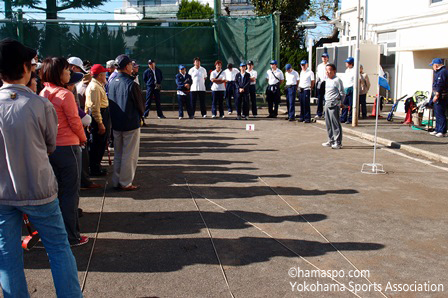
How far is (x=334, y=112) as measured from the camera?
39.9ft

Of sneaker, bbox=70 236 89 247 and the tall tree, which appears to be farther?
the tall tree

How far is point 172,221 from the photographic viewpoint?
21.4 ft

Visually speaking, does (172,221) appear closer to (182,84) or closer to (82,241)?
(82,241)

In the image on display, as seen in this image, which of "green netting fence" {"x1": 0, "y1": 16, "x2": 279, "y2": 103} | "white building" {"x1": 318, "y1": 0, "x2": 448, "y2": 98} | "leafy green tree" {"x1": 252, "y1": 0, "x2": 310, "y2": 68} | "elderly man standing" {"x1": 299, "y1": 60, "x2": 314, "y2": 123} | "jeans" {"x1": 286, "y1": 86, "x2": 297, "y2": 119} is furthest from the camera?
"leafy green tree" {"x1": 252, "y1": 0, "x2": 310, "y2": 68}

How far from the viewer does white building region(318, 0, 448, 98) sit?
1697cm

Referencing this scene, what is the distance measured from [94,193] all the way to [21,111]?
4488 mm

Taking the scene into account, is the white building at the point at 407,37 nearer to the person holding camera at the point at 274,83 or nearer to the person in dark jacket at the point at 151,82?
the person holding camera at the point at 274,83

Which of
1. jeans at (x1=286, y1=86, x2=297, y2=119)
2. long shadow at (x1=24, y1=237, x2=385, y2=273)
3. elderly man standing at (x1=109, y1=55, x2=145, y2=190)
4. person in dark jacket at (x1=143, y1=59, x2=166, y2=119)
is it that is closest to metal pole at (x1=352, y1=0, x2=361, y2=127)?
jeans at (x1=286, y1=86, x2=297, y2=119)

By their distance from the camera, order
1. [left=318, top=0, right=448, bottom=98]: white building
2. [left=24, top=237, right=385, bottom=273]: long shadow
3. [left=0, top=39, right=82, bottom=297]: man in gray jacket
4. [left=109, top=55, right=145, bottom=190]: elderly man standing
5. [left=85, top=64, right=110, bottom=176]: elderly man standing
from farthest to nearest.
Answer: [left=318, top=0, right=448, bottom=98]: white building, [left=85, top=64, right=110, bottom=176]: elderly man standing, [left=109, top=55, right=145, bottom=190]: elderly man standing, [left=24, top=237, right=385, bottom=273]: long shadow, [left=0, top=39, right=82, bottom=297]: man in gray jacket

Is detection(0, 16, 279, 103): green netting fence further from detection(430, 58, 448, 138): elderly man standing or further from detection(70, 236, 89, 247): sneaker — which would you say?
detection(70, 236, 89, 247): sneaker

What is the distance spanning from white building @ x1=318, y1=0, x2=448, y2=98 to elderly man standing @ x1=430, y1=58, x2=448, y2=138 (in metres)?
3.02

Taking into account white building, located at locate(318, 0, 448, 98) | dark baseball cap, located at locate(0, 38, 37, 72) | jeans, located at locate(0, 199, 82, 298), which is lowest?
jeans, located at locate(0, 199, 82, 298)

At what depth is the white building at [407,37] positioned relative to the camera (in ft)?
55.7

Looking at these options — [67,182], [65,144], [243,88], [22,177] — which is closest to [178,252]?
[67,182]
